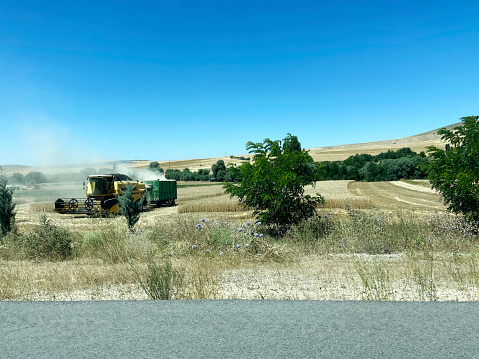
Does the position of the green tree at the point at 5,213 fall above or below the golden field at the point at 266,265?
above

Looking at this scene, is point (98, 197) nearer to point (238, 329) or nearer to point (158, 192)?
point (158, 192)

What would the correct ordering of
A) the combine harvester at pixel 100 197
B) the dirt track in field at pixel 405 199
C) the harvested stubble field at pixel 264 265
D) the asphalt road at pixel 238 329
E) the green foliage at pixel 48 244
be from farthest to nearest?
1. the dirt track in field at pixel 405 199
2. the combine harvester at pixel 100 197
3. the green foliage at pixel 48 244
4. the harvested stubble field at pixel 264 265
5. the asphalt road at pixel 238 329

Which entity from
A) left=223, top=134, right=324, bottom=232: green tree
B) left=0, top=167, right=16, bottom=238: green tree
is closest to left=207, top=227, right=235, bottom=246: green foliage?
left=223, top=134, right=324, bottom=232: green tree

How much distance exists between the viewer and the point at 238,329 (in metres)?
3.65

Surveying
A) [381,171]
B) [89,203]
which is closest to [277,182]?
[89,203]

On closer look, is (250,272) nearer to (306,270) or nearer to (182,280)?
(306,270)

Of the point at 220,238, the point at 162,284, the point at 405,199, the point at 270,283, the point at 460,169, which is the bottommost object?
the point at 405,199

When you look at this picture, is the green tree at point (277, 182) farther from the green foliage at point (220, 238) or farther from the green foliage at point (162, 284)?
the green foliage at point (162, 284)

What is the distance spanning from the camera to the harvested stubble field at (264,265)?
5492 mm

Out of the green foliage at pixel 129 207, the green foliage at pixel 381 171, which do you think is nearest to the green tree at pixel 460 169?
the green foliage at pixel 129 207

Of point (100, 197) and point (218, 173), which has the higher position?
point (218, 173)

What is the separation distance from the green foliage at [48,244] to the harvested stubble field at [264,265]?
0.72 ft

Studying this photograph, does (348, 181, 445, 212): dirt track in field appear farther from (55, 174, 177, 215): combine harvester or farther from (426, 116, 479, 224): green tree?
(55, 174, 177, 215): combine harvester

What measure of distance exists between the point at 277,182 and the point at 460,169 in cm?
652
